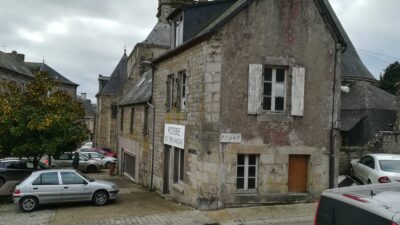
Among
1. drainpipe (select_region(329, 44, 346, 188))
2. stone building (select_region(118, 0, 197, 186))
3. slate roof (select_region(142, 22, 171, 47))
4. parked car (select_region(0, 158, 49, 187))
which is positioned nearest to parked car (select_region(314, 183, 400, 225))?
drainpipe (select_region(329, 44, 346, 188))

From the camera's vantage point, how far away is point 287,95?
12.7 meters

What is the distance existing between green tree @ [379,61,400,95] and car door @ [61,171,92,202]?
32.4 metres

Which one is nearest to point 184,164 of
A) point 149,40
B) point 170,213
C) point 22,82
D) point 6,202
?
point 170,213

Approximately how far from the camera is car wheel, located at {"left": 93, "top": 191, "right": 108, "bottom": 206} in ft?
47.4

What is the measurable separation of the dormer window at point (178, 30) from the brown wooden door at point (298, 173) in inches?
237

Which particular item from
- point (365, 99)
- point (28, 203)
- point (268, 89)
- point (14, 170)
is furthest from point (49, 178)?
point (365, 99)

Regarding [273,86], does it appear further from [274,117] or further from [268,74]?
[274,117]

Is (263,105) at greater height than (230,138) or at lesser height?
greater

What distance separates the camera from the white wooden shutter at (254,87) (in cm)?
1238

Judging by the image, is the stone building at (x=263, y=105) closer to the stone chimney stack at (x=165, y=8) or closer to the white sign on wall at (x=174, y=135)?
the white sign on wall at (x=174, y=135)

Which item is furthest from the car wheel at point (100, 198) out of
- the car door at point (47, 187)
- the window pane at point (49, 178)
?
the window pane at point (49, 178)

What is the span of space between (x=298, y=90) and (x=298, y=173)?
2.68 meters

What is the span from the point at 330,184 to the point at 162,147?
6622 millimetres

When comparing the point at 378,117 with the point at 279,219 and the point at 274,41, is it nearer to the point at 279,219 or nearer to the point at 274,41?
the point at 274,41
